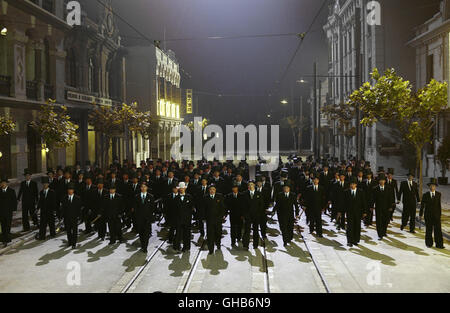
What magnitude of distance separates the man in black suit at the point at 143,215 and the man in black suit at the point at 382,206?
6.34 m

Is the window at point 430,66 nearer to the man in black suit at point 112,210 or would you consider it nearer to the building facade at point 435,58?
the building facade at point 435,58

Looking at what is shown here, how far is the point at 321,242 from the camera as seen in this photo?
Result: 495 inches

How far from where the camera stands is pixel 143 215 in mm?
11688

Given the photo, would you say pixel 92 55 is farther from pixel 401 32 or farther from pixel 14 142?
pixel 401 32

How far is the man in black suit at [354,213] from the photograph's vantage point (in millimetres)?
12038

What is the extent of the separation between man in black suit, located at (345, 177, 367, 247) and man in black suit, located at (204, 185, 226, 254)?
336cm

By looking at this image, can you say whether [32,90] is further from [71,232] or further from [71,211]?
[71,232]

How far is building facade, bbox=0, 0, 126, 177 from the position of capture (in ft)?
66.7

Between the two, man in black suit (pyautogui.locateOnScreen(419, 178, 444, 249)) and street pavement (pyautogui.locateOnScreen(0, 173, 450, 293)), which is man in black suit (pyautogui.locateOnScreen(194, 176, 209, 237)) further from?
man in black suit (pyautogui.locateOnScreen(419, 178, 444, 249))

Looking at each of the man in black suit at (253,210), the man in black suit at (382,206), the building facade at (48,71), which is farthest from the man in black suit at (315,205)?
the building facade at (48,71)

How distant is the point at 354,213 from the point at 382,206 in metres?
1.27

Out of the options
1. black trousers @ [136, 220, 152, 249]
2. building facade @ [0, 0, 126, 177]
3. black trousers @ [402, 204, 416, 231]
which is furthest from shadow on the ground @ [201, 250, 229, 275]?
building facade @ [0, 0, 126, 177]

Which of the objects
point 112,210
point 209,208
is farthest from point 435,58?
point 112,210

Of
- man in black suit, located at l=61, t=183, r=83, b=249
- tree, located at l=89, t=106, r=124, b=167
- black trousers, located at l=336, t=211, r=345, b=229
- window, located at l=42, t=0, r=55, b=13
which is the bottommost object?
black trousers, located at l=336, t=211, r=345, b=229
